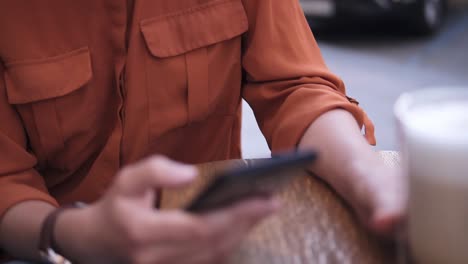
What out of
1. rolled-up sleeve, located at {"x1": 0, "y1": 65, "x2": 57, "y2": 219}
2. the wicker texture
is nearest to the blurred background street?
rolled-up sleeve, located at {"x1": 0, "y1": 65, "x2": 57, "y2": 219}

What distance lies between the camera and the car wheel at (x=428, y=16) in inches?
147

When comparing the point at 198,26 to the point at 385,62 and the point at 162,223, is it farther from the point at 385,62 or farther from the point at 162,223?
the point at 385,62

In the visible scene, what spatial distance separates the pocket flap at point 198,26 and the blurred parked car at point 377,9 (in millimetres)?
2757

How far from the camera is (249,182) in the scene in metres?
0.53

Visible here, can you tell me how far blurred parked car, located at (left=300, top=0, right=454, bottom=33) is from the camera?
3688 mm

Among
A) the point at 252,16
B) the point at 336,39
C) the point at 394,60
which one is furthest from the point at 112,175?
the point at 336,39

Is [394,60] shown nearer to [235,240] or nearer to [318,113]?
[318,113]

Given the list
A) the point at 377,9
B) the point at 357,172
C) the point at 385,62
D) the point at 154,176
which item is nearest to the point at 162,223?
the point at 154,176

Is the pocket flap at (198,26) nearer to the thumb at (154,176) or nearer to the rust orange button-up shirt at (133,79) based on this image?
the rust orange button-up shirt at (133,79)

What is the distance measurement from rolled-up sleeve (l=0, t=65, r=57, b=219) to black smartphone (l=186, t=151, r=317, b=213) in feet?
1.17

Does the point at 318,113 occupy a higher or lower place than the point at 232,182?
lower

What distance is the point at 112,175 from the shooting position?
1033mm

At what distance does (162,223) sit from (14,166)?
0.40m

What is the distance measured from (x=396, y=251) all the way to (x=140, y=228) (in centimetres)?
24
